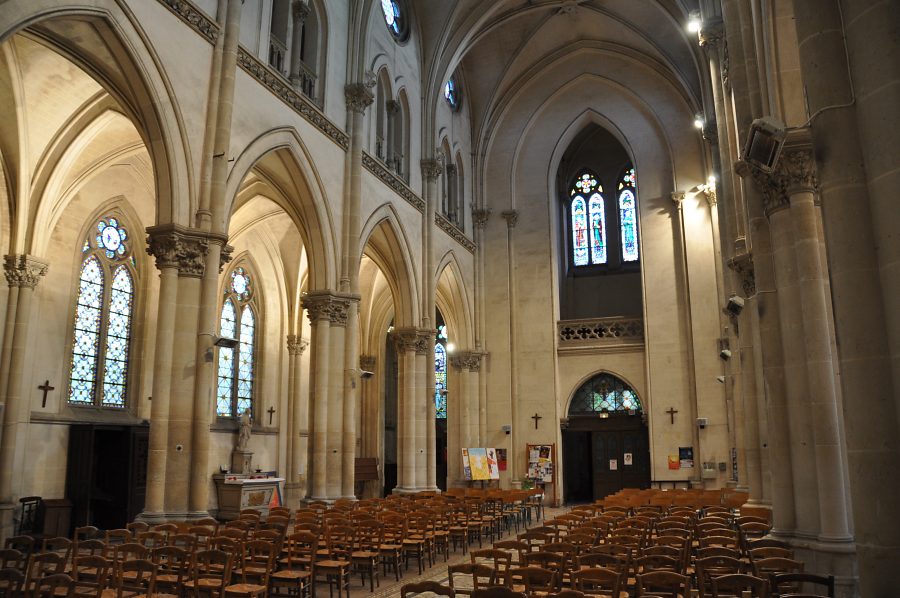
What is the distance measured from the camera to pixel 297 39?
17.1 m

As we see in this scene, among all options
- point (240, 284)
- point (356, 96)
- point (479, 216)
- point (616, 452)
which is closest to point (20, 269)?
point (356, 96)

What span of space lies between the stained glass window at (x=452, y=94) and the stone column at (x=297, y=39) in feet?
34.0

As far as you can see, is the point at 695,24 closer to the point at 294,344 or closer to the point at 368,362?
the point at 294,344

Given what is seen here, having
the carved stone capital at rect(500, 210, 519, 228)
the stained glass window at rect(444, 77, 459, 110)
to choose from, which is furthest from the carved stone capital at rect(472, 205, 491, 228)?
the stained glass window at rect(444, 77, 459, 110)

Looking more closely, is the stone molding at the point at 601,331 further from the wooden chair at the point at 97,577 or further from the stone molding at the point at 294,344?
the wooden chair at the point at 97,577

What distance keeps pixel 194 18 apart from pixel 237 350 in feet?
43.7

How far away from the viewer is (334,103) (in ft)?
60.8

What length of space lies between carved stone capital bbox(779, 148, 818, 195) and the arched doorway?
1876 cm

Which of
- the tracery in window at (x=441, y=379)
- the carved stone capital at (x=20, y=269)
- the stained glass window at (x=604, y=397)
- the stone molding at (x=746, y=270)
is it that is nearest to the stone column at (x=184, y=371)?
the carved stone capital at (x=20, y=269)

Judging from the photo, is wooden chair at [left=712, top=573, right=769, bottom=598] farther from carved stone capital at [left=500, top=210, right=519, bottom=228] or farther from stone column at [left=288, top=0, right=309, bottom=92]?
carved stone capital at [left=500, top=210, right=519, bottom=228]

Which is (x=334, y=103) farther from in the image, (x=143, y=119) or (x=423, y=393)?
(x=423, y=393)

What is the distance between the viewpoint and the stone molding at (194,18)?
12828 mm

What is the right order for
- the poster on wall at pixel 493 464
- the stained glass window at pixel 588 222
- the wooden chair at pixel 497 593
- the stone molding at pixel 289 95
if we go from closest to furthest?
the wooden chair at pixel 497 593 < the stone molding at pixel 289 95 < the poster on wall at pixel 493 464 < the stained glass window at pixel 588 222

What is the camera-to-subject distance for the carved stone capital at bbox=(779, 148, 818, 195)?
8.98 m
